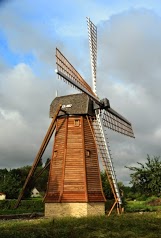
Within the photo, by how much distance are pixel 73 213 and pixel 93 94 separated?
26.8ft

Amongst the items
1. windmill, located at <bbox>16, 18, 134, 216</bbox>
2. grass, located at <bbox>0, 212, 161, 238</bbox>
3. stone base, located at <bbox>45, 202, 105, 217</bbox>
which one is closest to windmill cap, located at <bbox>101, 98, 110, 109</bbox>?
windmill, located at <bbox>16, 18, 134, 216</bbox>

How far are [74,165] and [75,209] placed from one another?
2783 millimetres

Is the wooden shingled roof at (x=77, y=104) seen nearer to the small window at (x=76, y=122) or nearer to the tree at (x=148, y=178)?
the small window at (x=76, y=122)

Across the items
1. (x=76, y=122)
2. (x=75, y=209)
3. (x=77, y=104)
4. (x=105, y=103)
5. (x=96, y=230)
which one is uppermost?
(x=105, y=103)

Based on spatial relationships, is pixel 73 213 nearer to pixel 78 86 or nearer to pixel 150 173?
pixel 78 86

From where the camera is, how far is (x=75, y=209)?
24.3 meters

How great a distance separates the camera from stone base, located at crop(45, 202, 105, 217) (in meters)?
24.2

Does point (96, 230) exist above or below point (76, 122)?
below

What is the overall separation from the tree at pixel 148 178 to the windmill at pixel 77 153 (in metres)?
10.3

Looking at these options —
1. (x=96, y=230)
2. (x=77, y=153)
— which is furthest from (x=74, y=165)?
(x=96, y=230)

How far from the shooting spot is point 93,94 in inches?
1056

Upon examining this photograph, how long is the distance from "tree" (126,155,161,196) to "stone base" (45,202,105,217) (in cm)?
1151

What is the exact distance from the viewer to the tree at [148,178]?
35375 mm

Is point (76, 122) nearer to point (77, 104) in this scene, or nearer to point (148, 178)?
point (77, 104)
